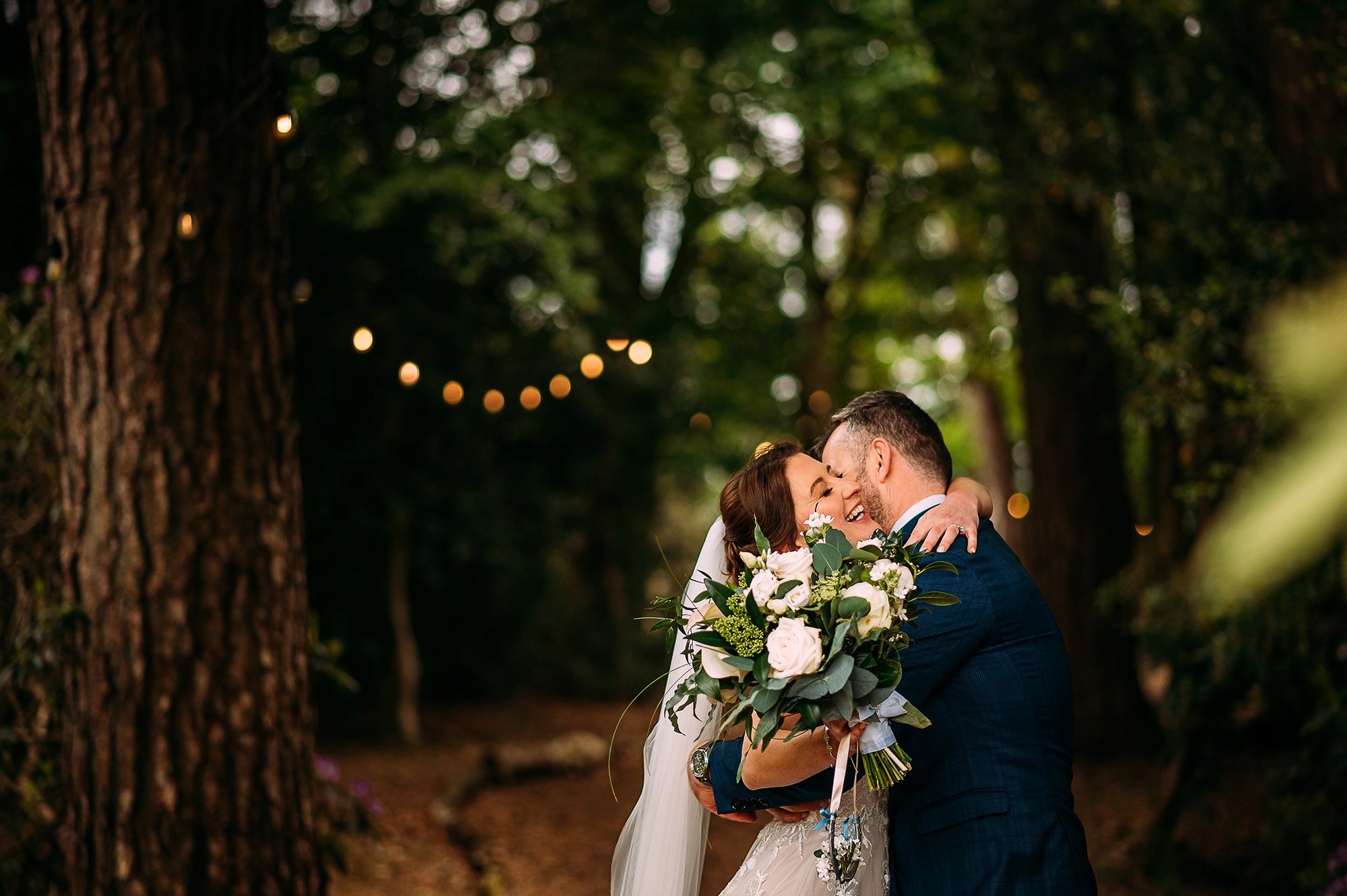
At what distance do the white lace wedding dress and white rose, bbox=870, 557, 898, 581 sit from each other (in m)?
0.88

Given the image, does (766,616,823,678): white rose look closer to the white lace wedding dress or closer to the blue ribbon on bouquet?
the blue ribbon on bouquet

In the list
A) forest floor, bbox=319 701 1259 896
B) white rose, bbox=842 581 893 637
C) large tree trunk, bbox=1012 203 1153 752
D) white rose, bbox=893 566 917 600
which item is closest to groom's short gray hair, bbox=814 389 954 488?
white rose, bbox=893 566 917 600

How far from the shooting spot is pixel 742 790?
2.76 metres

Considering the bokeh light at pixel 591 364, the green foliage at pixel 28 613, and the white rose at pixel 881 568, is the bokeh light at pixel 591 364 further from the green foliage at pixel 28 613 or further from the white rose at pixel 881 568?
the white rose at pixel 881 568

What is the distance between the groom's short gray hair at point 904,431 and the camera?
3.02 m

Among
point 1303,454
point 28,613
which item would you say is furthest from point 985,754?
point 28,613

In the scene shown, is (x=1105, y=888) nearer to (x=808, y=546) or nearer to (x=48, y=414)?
(x=808, y=546)

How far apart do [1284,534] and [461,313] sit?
8.07 metres

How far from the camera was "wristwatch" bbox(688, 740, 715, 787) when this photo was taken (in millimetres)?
2922

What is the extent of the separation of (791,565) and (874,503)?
700 millimetres

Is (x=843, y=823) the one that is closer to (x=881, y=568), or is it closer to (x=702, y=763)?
(x=702, y=763)

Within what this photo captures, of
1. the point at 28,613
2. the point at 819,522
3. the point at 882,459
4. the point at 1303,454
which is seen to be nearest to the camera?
the point at 819,522

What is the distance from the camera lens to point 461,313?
1119 cm

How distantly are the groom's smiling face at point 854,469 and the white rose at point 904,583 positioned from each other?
2.11 ft
